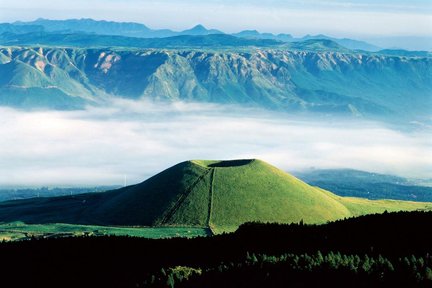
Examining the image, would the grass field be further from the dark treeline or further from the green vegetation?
the green vegetation

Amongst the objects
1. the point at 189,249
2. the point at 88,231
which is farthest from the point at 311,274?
the point at 88,231

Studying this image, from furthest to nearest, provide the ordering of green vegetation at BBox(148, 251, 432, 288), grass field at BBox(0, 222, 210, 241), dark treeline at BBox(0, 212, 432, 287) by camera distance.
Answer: grass field at BBox(0, 222, 210, 241), dark treeline at BBox(0, 212, 432, 287), green vegetation at BBox(148, 251, 432, 288)

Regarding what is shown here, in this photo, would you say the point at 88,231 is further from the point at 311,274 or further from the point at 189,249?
the point at 311,274

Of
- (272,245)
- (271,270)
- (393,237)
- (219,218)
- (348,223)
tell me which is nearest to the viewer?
(271,270)

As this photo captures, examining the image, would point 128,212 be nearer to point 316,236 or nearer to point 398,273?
point 316,236

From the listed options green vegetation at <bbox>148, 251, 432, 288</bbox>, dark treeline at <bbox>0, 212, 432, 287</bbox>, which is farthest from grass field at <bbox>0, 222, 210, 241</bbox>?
green vegetation at <bbox>148, 251, 432, 288</bbox>

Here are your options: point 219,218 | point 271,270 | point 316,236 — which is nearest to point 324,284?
point 271,270

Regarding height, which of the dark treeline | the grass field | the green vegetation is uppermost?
the green vegetation

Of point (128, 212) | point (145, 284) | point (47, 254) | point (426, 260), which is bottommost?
point (128, 212)

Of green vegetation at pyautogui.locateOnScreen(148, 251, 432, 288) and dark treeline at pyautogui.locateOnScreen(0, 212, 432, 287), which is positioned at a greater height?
green vegetation at pyautogui.locateOnScreen(148, 251, 432, 288)
